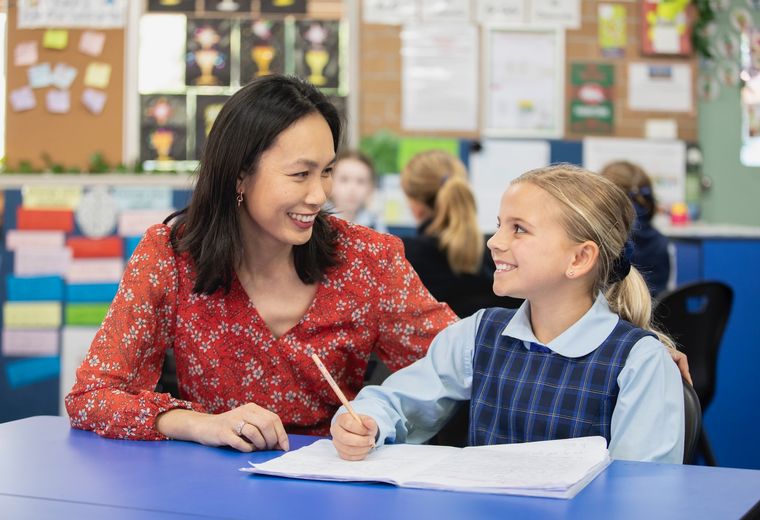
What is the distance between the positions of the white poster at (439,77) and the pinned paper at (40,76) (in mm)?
1720

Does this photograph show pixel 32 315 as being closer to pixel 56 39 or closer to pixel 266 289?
pixel 56 39

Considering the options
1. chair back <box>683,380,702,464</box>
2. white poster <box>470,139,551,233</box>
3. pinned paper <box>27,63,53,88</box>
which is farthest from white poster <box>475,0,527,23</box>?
chair back <box>683,380,702,464</box>

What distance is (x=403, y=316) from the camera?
1789 millimetres

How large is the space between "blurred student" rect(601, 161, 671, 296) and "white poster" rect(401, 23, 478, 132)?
1612 millimetres

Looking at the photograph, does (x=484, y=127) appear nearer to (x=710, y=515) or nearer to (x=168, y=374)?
(x=168, y=374)

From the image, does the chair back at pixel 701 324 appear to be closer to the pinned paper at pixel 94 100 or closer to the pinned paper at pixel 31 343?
the pinned paper at pixel 31 343

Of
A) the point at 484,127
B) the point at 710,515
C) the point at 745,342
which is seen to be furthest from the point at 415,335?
the point at 484,127

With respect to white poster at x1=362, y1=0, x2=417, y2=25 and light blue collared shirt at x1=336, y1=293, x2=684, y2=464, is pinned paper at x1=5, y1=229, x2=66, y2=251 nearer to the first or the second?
white poster at x1=362, y1=0, x2=417, y2=25

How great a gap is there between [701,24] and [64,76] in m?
3.21

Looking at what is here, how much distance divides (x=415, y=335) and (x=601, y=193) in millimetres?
441

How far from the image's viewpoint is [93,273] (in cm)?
417

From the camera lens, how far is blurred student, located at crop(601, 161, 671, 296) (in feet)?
11.0

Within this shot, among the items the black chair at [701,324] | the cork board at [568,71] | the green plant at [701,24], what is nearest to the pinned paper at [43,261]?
the cork board at [568,71]

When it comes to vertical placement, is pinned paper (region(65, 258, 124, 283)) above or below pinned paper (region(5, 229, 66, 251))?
below
